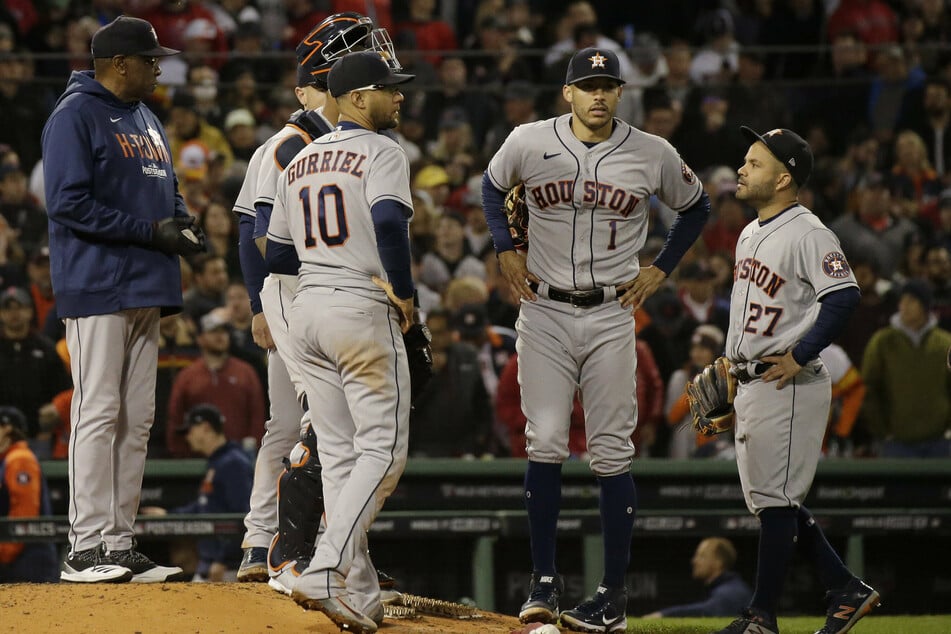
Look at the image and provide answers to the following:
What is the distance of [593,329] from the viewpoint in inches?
212

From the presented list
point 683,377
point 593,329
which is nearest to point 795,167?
point 593,329

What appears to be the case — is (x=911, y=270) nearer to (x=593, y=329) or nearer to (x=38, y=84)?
(x=593, y=329)

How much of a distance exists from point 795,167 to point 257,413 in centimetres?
410

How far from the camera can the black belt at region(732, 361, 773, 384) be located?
530cm

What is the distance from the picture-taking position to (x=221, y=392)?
8.35m

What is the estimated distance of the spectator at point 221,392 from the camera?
329 inches

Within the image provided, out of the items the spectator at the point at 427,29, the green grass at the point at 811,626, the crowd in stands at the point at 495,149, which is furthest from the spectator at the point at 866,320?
the spectator at the point at 427,29

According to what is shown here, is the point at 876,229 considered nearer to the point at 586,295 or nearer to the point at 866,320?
the point at 866,320

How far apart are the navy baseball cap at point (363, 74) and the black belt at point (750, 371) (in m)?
1.68

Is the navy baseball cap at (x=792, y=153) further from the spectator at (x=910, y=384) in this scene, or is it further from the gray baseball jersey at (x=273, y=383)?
the spectator at (x=910, y=384)

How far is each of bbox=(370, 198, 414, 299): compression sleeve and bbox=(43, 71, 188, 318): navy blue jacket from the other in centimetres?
111

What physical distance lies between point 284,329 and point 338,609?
1174mm

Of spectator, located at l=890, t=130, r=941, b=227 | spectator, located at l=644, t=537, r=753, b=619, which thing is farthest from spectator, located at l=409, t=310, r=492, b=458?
spectator, located at l=890, t=130, r=941, b=227

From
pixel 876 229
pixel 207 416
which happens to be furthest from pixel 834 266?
pixel 876 229
